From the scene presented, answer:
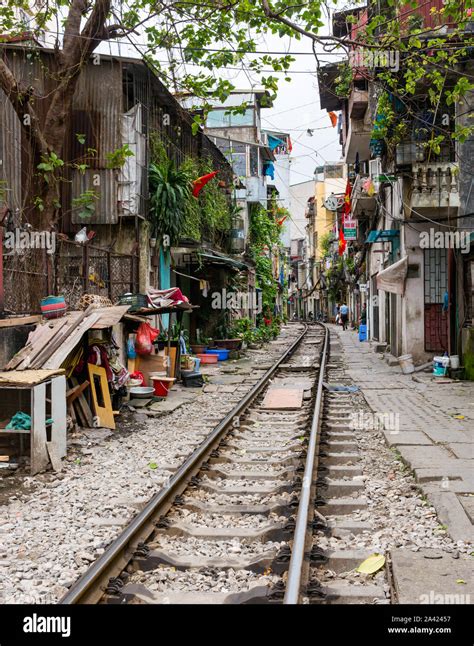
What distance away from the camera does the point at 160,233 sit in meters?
16.5

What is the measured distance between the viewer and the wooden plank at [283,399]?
11.9 m

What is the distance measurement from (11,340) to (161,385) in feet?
14.0

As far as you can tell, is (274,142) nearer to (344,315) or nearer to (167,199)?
(344,315)

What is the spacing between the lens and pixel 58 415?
819 cm

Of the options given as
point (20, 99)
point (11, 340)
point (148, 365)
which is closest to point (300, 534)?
point (11, 340)

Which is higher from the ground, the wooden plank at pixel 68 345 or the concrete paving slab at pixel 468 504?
the wooden plank at pixel 68 345

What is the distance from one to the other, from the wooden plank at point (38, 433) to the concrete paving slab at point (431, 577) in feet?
14.1

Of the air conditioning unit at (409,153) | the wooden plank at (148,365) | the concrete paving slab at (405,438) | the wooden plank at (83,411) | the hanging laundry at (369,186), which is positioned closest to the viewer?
the concrete paving slab at (405,438)

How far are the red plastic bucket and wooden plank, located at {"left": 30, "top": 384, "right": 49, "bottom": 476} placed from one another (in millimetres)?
5231

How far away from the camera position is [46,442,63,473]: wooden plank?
7590mm

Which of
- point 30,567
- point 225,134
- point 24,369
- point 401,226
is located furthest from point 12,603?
point 225,134

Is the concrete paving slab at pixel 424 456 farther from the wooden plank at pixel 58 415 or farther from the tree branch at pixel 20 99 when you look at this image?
the tree branch at pixel 20 99

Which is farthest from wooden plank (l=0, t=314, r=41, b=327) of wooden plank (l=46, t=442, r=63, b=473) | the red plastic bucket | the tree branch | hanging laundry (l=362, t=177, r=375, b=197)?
hanging laundry (l=362, t=177, r=375, b=197)

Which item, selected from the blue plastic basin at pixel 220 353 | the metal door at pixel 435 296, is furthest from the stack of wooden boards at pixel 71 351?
the blue plastic basin at pixel 220 353
